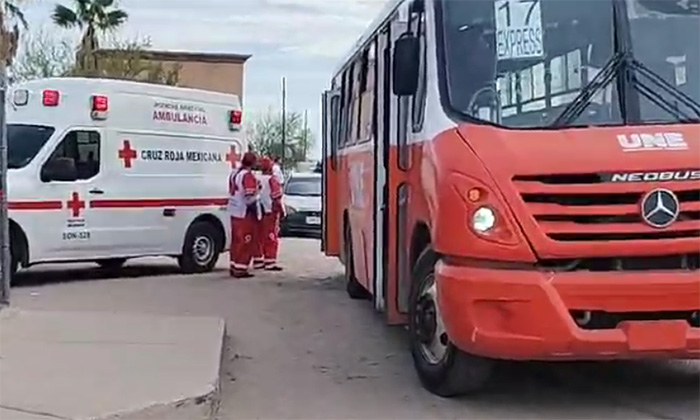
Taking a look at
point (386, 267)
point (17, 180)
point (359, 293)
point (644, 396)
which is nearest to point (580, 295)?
point (644, 396)

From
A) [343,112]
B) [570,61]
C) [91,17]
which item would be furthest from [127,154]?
[91,17]

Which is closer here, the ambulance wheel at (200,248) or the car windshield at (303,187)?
the ambulance wheel at (200,248)

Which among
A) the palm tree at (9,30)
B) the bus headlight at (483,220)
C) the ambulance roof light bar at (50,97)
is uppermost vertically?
the palm tree at (9,30)

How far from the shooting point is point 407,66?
8.09 meters

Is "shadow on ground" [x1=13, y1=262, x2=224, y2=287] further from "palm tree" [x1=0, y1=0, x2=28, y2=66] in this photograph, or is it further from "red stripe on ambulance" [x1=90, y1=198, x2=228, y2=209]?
"palm tree" [x1=0, y1=0, x2=28, y2=66]

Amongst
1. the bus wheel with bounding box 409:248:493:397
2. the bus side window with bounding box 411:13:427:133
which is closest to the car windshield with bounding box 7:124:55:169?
the bus side window with bounding box 411:13:427:133

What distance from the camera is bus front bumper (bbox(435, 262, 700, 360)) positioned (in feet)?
22.0

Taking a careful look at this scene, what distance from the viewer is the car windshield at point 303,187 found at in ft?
82.8

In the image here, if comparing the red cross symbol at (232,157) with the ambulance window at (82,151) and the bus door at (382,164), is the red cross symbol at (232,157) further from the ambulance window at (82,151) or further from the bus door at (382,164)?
the bus door at (382,164)

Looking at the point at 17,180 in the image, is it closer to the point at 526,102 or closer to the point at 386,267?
the point at 386,267

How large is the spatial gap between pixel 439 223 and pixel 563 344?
3.39 feet

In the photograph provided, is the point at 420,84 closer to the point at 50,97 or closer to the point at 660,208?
the point at 660,208

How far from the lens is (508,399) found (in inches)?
307

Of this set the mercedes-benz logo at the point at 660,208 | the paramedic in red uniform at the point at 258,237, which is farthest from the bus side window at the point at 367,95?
the paramedic in red uniform at the point at 258,237
